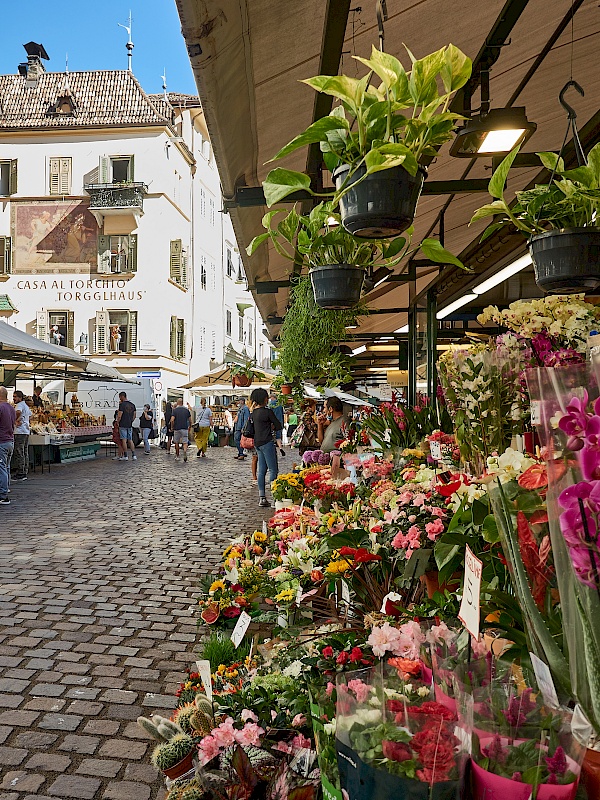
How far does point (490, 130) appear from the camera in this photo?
2.78 m

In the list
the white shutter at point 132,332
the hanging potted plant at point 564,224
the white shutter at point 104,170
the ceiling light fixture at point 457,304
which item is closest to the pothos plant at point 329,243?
the hanging potted plant at point 564,224

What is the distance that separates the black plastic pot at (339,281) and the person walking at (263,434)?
724cm

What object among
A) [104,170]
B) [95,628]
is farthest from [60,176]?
[95,628]

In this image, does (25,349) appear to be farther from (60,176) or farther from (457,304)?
(60,176)

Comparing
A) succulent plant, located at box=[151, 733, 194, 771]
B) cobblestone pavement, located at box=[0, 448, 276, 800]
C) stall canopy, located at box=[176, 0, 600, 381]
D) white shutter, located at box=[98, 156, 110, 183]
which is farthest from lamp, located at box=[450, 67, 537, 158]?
white shutter, located at box=[98, 156, 110, 183]

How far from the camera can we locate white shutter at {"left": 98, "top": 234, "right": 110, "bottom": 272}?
86.4 feet

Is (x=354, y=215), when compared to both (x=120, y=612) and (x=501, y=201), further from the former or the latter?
(x=120, y=612)

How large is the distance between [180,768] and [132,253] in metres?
25.9

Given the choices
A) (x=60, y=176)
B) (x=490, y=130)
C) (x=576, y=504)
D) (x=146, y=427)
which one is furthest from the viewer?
(x=60, y=176)

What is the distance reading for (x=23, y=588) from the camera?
5.65 m

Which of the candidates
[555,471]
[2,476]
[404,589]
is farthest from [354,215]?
[2,476]

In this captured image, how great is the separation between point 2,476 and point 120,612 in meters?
6.13

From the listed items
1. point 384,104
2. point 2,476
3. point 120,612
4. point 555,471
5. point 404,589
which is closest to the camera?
point 555,471

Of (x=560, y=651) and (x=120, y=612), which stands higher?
(x=560, y=651)
